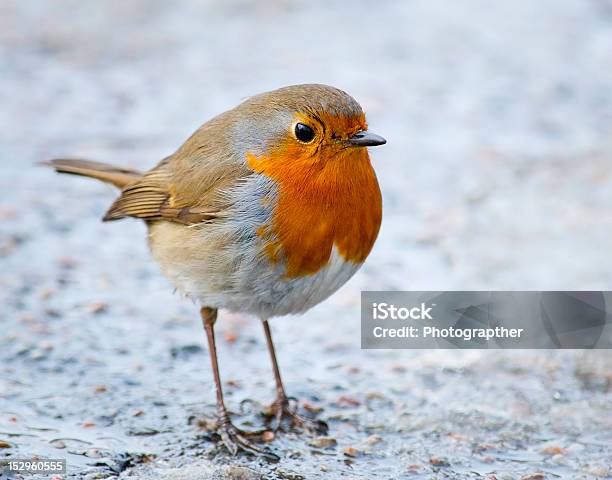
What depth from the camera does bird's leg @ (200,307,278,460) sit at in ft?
14.3

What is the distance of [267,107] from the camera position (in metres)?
4.33

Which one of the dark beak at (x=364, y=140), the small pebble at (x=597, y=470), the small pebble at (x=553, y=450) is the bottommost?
the small pebble at (x=597, y=470)

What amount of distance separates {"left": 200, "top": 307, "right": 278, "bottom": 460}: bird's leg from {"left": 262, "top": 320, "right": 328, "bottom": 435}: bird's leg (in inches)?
5.6

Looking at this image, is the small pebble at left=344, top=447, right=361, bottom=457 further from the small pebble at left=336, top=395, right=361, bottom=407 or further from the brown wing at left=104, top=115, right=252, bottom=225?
the brown wing at left=104, top=115, right=252, bottom=225

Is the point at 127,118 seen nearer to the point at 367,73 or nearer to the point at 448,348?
the point at 367,73

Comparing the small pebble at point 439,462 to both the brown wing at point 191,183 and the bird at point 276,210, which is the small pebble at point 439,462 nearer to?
the bird at point 276,210

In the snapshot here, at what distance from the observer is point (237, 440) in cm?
437

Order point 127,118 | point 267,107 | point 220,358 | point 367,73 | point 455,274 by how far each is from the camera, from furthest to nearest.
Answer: point 367,73 → point 127,118 → point 455,274 → point 220,358 → point 267,107

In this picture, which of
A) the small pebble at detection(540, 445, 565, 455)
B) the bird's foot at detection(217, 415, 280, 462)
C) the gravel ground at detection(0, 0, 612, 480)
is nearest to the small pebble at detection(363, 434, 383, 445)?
the gravel ground at detection(0, 0, 612, 480)

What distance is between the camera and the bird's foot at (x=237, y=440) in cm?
433

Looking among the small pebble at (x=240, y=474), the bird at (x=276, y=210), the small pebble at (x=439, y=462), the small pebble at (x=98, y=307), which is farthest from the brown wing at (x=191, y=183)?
the small pebble at (x=439, y=462)

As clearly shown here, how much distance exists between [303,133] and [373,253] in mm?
1929

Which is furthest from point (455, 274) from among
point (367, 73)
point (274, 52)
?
point (274, 52)

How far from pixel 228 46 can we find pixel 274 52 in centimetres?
38
